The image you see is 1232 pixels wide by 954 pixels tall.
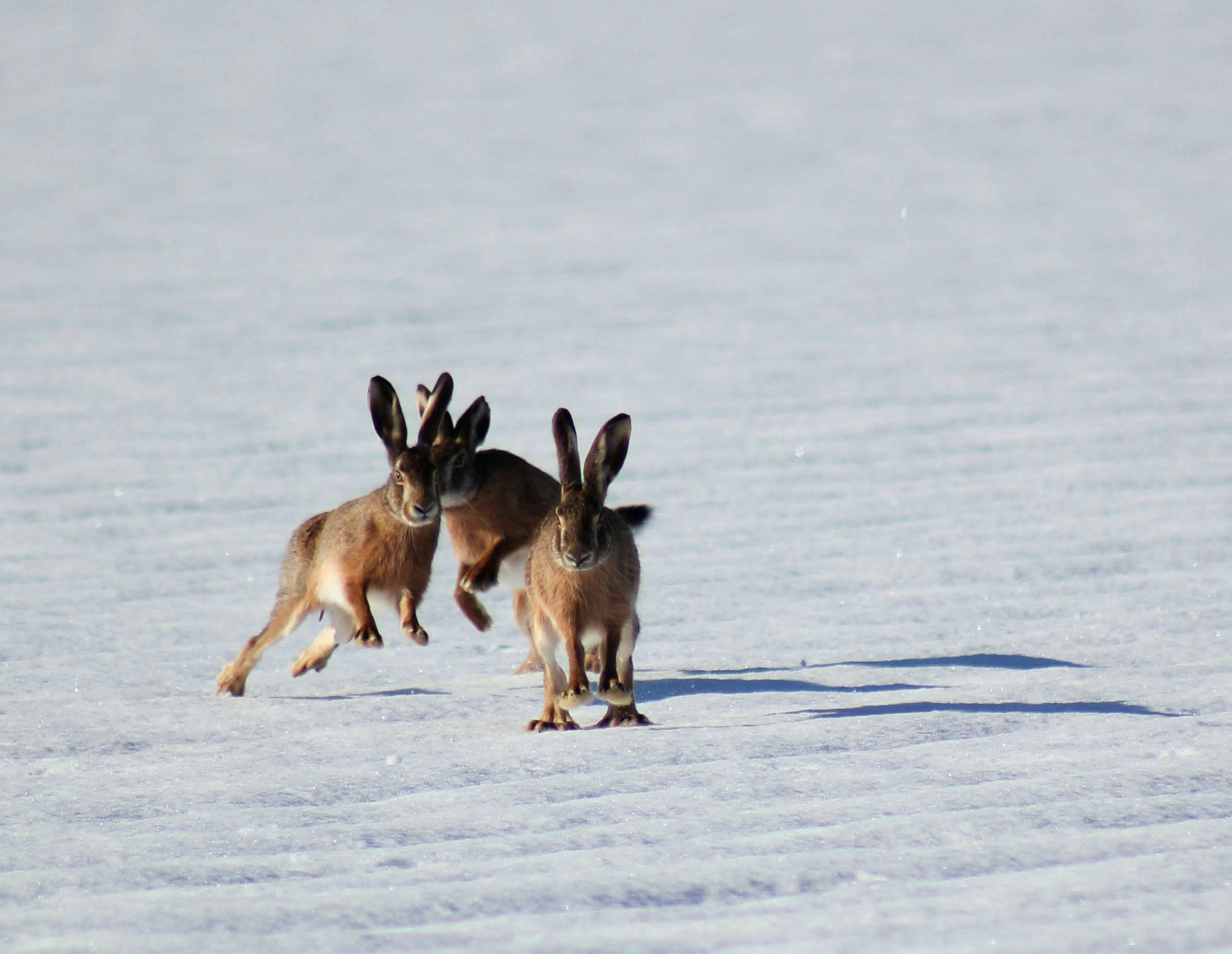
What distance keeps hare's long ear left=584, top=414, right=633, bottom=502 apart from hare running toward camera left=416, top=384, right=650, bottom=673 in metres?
0.85

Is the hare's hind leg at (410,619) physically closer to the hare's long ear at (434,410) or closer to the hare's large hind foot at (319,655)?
the hare's large hind foot at (319,655)

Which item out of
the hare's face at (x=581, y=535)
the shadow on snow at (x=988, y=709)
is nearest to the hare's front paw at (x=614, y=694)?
the hare's face at (x=581, y=535)

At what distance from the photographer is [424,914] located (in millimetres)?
3439

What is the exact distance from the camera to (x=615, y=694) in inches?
199

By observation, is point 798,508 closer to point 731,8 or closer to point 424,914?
point 424,914

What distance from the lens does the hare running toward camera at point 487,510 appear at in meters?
6.20

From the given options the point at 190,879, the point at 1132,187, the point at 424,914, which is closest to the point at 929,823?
the point at 424,914

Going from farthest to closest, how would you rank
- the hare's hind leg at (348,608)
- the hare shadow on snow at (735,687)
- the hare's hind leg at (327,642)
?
the hare's hind leg at (327,642), the hare's hind leg at (348,608), the hare shadow on snow at (735,687)

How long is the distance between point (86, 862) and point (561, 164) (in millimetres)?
13500

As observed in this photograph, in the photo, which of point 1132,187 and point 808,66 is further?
point 808,66

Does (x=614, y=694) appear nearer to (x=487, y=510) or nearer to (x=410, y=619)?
(x=410, y=619)

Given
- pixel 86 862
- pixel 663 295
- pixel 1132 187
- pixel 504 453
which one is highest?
pixel 1132 187

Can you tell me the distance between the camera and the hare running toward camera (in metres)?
6.20

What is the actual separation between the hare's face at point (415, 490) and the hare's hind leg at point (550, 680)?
1.77ft
